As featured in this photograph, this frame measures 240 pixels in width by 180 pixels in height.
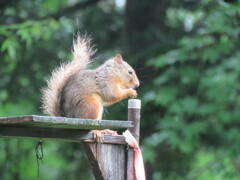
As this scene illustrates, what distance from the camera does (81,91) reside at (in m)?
3.75

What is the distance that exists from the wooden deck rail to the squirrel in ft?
0.50

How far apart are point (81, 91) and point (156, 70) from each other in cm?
391

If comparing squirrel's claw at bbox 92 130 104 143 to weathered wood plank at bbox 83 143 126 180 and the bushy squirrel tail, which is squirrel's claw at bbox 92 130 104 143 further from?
the bushy squirrel tail

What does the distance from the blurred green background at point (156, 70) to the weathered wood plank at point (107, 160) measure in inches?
106

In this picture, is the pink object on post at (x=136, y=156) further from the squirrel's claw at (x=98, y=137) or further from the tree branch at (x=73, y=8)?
the tree branch at (x=73, y=8)

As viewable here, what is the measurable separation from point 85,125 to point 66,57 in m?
4.86

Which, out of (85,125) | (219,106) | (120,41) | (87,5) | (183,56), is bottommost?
(85,125)

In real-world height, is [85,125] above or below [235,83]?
below

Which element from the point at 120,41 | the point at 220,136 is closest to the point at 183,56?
the point at 120,41

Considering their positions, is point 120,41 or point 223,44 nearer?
point 223,44

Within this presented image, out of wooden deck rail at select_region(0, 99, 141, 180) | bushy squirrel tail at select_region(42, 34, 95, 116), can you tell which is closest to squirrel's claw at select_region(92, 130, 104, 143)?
wooden deck rail at select_region(0, 99, 141, 180)

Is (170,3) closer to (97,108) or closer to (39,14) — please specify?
(39,14)

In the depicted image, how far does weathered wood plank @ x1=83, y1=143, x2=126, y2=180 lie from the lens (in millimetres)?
3227

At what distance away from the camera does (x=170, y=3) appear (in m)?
7.76
